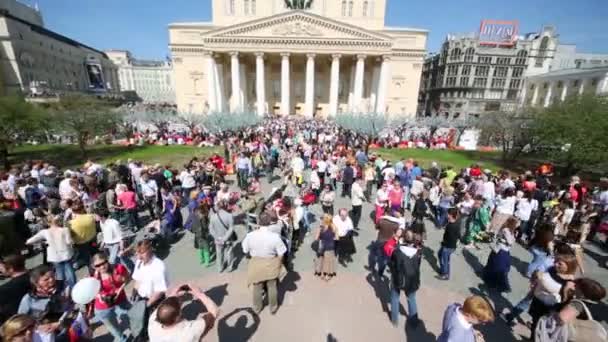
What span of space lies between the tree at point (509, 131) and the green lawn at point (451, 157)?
1230 mm

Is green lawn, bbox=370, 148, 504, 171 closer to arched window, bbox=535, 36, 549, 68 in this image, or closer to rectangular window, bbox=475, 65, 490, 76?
rectangular window, bbox=475, 65, 490, 76

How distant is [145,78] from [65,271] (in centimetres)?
13088

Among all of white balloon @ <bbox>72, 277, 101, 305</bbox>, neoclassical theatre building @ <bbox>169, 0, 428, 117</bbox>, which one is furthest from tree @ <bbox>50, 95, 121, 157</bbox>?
neoclassical theatre building @ <bbox>169, 0, 428, 117</bbox>

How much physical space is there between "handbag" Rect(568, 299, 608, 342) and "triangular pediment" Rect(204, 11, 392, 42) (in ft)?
143

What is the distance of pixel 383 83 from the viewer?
41875mm

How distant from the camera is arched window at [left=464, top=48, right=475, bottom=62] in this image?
183ft

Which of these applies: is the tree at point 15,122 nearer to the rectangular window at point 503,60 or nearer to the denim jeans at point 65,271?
the denim jeans at point 65,271

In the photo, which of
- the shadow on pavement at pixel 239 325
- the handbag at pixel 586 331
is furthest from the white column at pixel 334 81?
the handbag at pixel 586 331

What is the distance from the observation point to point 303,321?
4414 millimetres

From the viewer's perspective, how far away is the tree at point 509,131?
56.1ft

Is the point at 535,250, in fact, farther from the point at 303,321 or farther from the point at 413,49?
the point at 413,49

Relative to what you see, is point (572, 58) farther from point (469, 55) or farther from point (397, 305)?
point (397, 305)

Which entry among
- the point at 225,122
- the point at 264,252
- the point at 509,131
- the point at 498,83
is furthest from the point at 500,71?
the point at 264,252

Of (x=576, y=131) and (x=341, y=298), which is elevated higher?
(x=576, y=131)
